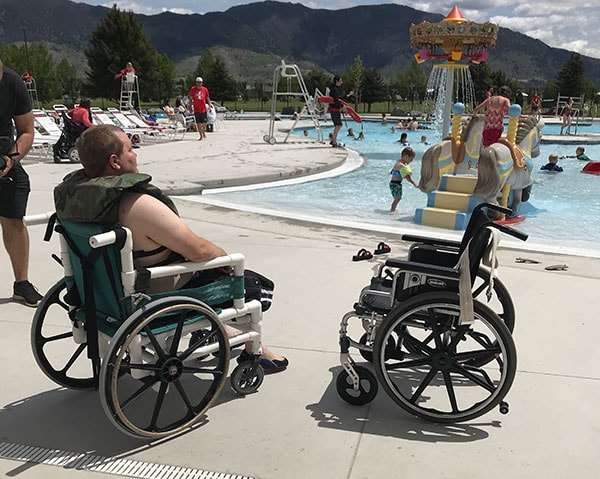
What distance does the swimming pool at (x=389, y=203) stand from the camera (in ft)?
26.0

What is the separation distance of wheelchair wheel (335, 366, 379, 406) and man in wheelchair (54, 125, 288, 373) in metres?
0.94

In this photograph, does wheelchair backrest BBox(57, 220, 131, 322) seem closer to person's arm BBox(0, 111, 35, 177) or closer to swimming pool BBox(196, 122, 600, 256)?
person's arm BBox(0, 111, 35, 177)

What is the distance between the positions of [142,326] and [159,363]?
0.27 m

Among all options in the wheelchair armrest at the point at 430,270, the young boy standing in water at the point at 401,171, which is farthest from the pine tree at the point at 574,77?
the wheelchair armrest at the point at 430,270

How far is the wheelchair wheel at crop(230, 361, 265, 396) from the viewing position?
3.00 m

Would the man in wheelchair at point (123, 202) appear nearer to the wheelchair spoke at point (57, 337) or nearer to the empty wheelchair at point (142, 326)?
the empty wheelchair at point (142, 326)

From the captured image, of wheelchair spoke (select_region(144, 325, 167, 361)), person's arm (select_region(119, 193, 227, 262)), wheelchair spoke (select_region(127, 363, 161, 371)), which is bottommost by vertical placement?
wheelchair spoke (select_region(127, 363, 161, 371))

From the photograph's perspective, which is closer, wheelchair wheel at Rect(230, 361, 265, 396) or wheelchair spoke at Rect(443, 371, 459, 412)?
wheelchair spoke at Rect(443, 371, 459, 412)

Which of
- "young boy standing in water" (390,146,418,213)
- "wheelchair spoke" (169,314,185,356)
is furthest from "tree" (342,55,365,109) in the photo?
"wheelchair spoke" (169,314,185,356)

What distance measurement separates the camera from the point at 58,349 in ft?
11.4

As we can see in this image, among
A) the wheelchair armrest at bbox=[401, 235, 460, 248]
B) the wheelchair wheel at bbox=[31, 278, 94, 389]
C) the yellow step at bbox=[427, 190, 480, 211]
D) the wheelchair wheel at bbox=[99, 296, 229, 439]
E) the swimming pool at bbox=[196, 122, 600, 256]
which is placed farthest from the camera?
the yellow step at bbox=[427, 190, 480, 211]

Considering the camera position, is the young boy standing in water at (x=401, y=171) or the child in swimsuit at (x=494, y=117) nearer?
the child in swimsuit at (x=494, y=117)

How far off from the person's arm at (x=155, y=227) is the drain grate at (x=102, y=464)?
2.96ft

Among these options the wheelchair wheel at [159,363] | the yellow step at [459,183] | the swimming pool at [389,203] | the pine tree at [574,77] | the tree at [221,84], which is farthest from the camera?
the pine tree at [574,77]
